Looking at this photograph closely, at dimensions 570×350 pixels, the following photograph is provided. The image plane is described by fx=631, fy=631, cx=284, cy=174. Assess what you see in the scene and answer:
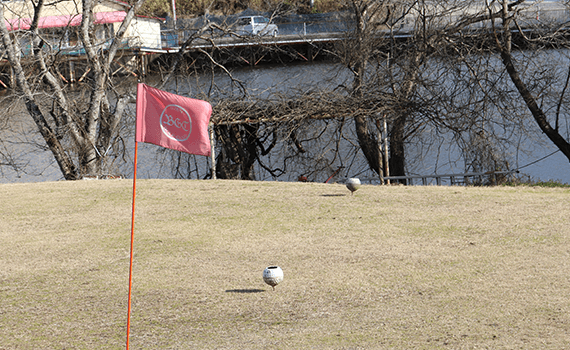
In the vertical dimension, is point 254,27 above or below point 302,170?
above

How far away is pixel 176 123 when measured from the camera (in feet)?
21.5

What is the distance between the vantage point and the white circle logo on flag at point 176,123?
6504 millimetres

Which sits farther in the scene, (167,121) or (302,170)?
(302,170)

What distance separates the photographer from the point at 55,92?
18.4 meters

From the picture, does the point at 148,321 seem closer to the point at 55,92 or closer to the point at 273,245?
the point at 273,245

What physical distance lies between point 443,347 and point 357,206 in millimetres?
6595

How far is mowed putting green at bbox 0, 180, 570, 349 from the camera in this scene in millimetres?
6109

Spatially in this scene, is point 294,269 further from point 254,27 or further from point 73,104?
point 254,27

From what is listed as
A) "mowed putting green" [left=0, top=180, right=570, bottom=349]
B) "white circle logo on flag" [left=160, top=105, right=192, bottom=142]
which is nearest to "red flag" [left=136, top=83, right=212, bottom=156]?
"white circle logo on flag" [left=160, top=105, right=192, bottom=142]

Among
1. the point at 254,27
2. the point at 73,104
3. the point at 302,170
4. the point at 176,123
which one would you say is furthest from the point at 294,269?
the point at 254,27

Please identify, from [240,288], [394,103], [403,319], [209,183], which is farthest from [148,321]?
[394,103]

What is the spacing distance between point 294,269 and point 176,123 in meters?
2.80

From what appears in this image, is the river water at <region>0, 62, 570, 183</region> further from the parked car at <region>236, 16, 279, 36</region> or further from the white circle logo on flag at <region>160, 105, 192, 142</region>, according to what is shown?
the white circle logo on flag at <region>160, 105, 192, 142</region>

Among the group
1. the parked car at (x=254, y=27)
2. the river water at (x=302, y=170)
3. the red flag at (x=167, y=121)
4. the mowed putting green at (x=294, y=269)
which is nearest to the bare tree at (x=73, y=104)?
the river water at (x=302, y=170)
